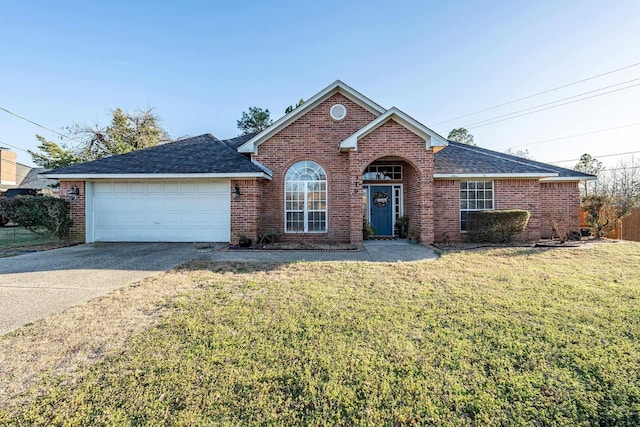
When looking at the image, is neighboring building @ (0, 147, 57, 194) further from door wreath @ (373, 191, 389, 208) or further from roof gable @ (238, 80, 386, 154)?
door wreath @ (373, 191, 389, 208)

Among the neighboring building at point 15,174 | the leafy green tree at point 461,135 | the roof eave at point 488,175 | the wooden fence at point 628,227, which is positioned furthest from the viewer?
the leafy green tree at point 461,135

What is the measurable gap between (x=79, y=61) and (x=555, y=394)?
25176 mm

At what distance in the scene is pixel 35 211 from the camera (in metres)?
10.1

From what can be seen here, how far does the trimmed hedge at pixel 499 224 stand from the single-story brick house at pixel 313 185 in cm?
98

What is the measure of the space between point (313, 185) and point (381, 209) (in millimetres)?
3469

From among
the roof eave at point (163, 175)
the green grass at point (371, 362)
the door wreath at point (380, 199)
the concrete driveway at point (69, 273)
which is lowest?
the green grass at point (371, 362)

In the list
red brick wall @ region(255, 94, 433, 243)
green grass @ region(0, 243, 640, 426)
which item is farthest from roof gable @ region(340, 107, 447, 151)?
green grass @ region(0, 243, 640, 426)

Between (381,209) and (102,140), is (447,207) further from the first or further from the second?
(102,140)

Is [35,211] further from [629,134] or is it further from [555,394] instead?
[629,134]

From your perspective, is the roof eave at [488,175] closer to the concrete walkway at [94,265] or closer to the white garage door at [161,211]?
the concrete walkway at [94,265]

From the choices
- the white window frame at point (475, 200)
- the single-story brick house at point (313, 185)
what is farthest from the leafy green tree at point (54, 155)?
the white window frame at point (475, 200)

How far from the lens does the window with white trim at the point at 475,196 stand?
11922mm

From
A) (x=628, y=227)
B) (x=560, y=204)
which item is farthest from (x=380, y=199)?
(x=628, y=227)

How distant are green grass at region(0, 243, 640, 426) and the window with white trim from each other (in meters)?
6.94
